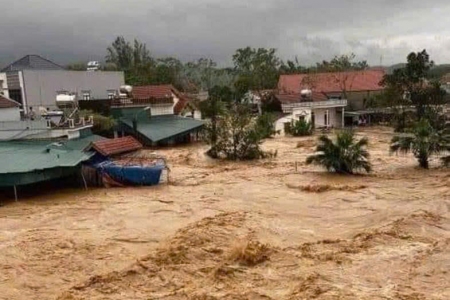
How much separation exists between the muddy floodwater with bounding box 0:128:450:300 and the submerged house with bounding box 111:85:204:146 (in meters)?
11.8

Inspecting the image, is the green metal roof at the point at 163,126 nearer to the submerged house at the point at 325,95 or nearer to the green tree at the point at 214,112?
the green tree at the point at 214,112

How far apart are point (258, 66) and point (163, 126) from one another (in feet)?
106

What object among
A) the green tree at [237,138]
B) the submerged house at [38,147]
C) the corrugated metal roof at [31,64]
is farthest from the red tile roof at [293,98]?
the submerged house at [38,147]

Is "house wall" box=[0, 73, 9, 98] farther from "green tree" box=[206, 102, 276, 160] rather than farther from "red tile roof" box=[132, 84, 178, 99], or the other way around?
"green tree" box=[206, 102, 276, 160]

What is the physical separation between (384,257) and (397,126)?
33.5 meters

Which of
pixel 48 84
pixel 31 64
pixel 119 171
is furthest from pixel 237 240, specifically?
pixel 31 64

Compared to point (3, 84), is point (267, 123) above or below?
below

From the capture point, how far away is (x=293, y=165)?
1102 inches

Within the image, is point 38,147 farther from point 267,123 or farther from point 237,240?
point 267,123

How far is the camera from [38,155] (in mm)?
21469

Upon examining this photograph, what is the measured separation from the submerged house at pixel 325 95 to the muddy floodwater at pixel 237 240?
23504 mm

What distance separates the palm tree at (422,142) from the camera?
2422 cm

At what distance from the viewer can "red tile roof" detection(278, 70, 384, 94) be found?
57625 millimetres

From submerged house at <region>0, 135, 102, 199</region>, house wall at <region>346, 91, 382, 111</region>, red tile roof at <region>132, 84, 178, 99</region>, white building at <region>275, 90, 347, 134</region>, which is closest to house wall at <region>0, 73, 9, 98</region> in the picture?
red tile roof at <region>132, 84, 178, 99</region>
